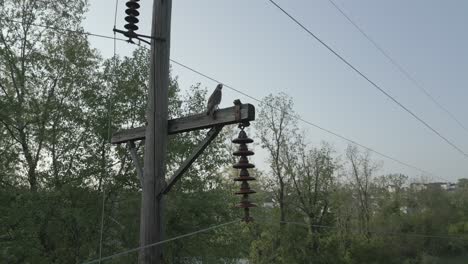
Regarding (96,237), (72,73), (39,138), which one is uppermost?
(72,73)

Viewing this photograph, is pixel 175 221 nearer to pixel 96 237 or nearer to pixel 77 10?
pixel 96 237

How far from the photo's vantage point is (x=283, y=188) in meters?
24.7

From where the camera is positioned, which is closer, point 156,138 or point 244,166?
point 244,166

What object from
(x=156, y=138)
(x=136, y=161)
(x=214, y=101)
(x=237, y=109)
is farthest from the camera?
(x=136, y=161)

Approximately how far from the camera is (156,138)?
12.4ft

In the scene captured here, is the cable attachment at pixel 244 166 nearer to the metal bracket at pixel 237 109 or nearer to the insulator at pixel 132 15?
the metal bracket at pixel 237 109

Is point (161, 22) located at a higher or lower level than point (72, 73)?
lower

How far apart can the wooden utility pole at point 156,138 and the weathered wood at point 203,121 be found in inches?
4.9

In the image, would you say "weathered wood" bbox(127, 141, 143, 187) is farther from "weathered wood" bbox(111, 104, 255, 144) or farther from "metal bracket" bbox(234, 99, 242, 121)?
"metal bracket" bbox(234, 99, 242, 121)

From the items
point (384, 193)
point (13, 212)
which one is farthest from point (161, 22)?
point (384, 193)

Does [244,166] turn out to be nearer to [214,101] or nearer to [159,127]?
[214,101]

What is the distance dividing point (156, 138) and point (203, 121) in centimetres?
47

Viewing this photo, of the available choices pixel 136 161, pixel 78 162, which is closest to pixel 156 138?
pixel 136 161

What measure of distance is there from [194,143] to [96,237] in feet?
11.8
